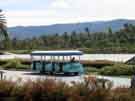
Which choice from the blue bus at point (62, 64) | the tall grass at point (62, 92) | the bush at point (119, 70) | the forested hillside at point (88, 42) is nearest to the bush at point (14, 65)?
the blue bus at point (62, 64)

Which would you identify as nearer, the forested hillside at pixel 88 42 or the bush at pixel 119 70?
the bush at pixel 119 70

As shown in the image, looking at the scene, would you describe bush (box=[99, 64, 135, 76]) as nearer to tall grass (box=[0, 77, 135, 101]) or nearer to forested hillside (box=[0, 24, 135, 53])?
tall grass (box=[0, 77, 135, 101])

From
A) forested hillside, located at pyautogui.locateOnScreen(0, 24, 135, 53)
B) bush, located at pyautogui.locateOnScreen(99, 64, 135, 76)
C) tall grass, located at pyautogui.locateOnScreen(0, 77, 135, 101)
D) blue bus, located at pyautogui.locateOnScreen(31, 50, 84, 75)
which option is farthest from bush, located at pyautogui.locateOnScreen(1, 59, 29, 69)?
forested hillside, located at pyautogui.locateOnScreen(0, 24, 135, 53)

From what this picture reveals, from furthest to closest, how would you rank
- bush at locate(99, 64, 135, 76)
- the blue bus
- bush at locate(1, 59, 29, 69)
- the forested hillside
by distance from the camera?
the forested hillside < bush at locate(1, 59, 29, 69) < the blue bus < bush at locate(99, 64, 135, 76)

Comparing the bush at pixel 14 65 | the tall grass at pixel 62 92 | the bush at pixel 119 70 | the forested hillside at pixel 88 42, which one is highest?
the tall grass at pixel 62 92

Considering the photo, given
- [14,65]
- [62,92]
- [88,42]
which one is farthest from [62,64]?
[88,42]

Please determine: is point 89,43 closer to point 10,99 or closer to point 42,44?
point 42,44

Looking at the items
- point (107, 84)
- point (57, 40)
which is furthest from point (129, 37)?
point (107, 84)

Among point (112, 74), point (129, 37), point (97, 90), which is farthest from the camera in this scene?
point (129, 37)

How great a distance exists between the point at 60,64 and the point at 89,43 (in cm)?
9204

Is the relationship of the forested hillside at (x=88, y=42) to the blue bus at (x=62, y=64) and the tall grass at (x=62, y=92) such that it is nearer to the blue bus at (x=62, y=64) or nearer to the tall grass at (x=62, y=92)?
the blue bus at (x=62, y=64)

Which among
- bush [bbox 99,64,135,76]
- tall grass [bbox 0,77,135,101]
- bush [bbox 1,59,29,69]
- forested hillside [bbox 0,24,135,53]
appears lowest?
forested hillside [bbox 0,24,135,53]

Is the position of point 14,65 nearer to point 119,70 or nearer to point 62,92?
point 119,70

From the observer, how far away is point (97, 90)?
1322 cm
